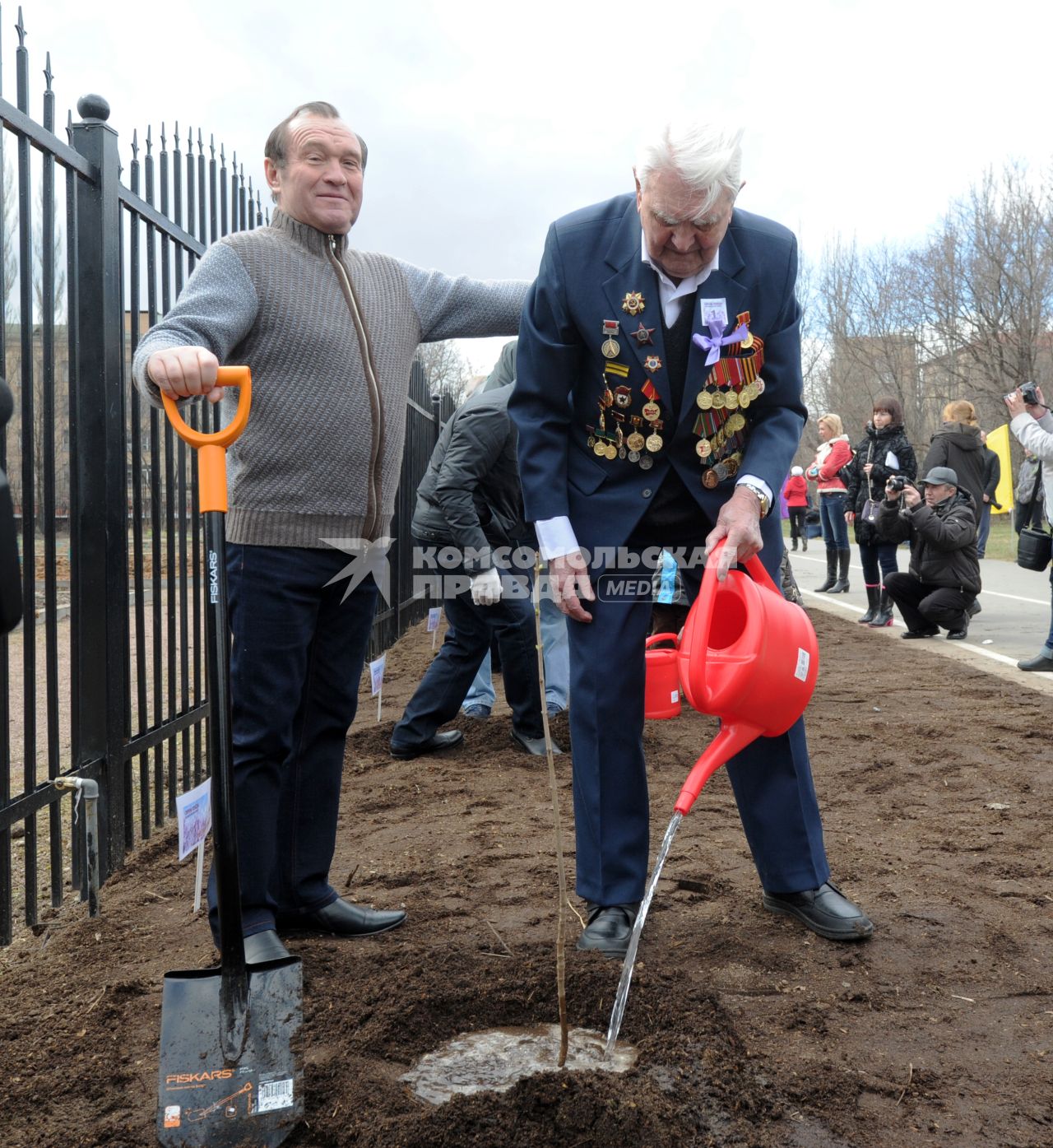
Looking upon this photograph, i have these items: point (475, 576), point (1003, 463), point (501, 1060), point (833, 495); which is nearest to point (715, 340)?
point (501, 1060)

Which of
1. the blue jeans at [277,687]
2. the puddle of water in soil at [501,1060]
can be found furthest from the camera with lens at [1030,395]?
the puddle of water in soil at [501,1060]

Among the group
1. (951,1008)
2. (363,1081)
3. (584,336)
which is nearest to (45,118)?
(584,336)

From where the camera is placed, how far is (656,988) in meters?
2.25

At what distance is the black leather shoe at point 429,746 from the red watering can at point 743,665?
265 cm

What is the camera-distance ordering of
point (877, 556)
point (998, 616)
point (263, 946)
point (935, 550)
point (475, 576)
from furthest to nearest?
1. point (998, 616)
2. point (877, 556)
3. point (935, 550)
4. point (475, 576)
5. point (263, 946)

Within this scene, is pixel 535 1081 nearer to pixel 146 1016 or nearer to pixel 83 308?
pixel 146 1016

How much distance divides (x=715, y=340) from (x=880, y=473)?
746 cm

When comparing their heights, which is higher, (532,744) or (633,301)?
(633,301)

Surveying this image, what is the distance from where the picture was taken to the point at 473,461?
4844 millimetres

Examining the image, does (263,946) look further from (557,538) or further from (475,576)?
(475,576)

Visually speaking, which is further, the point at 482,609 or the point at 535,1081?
the point at 482,609

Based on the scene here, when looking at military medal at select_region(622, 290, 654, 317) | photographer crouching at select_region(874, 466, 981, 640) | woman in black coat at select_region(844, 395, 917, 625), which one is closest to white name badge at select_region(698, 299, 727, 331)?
military medal at select_region(622, 290, 654, 317)

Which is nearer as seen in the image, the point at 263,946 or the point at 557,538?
the point at 263,946

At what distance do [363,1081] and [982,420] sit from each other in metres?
35.4
